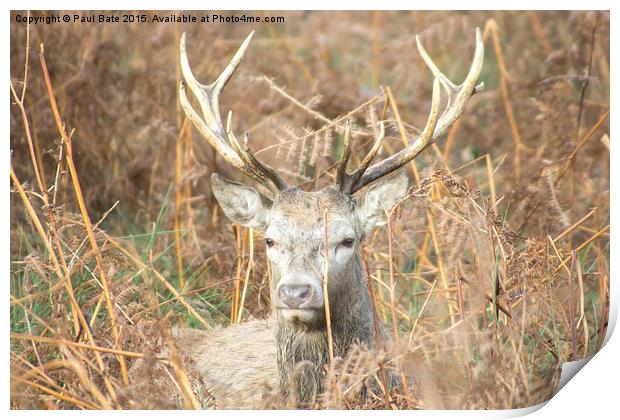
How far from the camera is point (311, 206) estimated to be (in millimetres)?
5035

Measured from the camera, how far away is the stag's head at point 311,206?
15.7 feet

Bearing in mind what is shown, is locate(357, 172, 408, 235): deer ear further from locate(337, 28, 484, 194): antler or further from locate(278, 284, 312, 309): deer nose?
locate(278, 284, 312, 309): deer nose

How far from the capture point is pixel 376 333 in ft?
16.3

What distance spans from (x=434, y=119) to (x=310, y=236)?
80cm

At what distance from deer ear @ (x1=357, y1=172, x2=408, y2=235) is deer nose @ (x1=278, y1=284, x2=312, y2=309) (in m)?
0.69

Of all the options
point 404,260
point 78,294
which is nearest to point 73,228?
point 78,294

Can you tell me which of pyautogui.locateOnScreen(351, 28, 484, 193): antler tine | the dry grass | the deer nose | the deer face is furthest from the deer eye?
the deer nose

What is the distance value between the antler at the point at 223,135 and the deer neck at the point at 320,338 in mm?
510

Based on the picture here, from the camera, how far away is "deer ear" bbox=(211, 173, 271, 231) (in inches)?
207

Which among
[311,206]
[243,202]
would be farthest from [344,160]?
[243,202]

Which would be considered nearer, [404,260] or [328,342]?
[328,342]

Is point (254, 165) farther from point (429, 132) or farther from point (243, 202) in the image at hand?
point (429, 132)

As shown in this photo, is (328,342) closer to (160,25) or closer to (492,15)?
(160,25)
